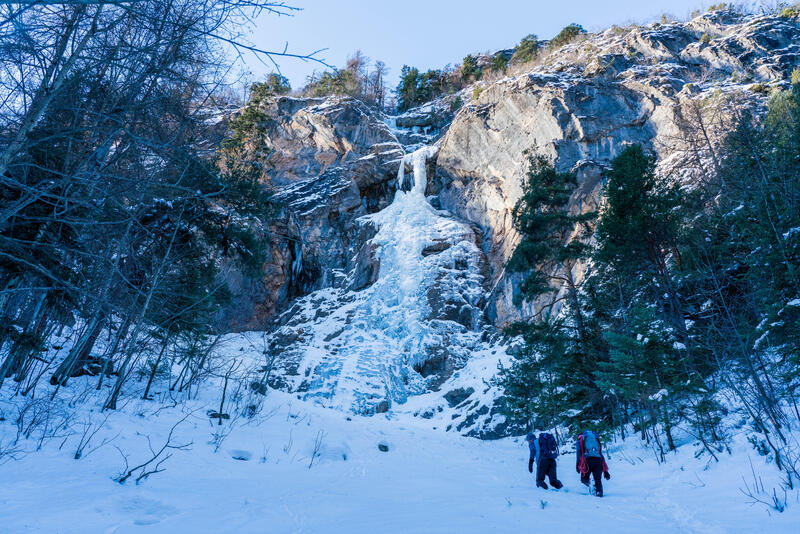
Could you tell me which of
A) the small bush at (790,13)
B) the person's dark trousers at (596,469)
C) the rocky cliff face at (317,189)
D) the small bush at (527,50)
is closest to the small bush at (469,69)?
the small bush at (527,50)

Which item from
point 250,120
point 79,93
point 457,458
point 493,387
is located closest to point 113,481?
point 79,93

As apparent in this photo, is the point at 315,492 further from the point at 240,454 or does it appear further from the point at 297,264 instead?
the point at 297,264

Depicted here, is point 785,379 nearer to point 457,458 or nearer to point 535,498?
point 535,498

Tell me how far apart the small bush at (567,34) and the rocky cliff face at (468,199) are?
12.7 ft

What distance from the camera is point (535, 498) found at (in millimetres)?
4895

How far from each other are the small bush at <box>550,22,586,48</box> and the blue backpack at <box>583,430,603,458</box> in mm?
40778

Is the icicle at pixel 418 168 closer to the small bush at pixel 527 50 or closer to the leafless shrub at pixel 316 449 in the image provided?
the small bush at pixel 527 50

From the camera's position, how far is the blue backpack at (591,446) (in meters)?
5.59

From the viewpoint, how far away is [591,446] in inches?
225

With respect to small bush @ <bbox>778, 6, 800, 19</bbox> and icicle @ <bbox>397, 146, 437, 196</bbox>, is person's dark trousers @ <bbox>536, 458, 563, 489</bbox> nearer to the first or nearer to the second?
icicle @ <bbox>397, 146, 437, 196</bbox>

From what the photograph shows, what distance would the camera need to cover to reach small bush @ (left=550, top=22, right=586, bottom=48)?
1467 inches

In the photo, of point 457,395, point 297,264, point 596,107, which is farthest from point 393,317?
point 596,107

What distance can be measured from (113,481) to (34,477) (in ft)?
2.01

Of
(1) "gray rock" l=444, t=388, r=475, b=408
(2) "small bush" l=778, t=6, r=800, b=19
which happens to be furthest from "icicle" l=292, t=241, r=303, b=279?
(2) "small bush" l=778, t=6, r=800, b=19
